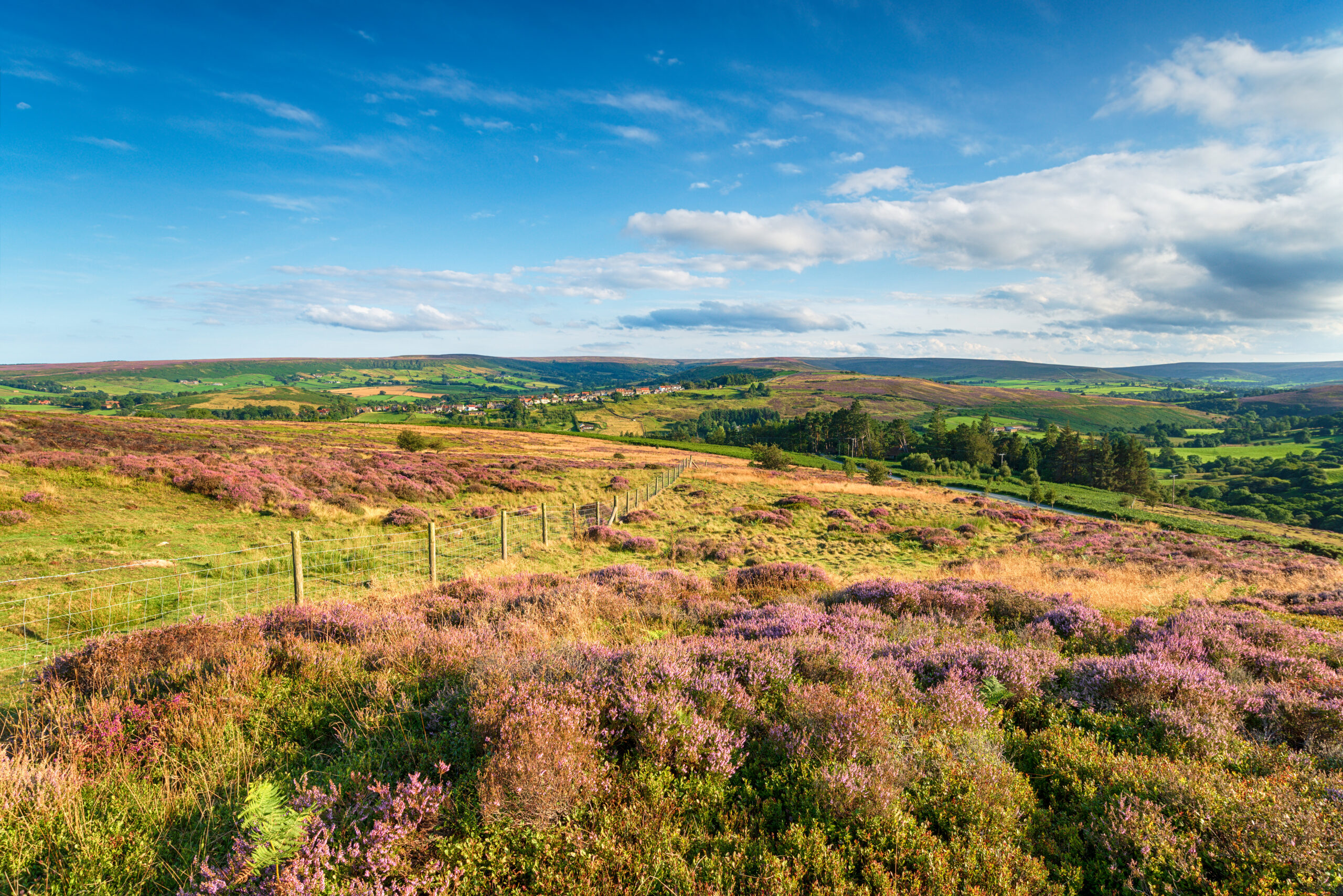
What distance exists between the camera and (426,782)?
369cm

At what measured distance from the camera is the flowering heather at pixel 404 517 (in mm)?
20625

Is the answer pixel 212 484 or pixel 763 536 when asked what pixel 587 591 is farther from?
pixel 212 484

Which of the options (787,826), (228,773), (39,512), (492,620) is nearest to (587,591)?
(492,620)

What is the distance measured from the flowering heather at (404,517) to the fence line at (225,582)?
122cm

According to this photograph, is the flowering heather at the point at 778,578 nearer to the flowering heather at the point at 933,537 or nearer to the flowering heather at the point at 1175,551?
the flowering heather at the point at 933,537

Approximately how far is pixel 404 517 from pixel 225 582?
28.3ft

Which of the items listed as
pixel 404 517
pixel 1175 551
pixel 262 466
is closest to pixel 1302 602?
pixel 1175 551

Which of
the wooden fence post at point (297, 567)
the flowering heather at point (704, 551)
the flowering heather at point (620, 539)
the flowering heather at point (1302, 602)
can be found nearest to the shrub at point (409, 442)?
the flowering heather at point (620, 539)

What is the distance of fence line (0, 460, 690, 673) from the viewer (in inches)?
360

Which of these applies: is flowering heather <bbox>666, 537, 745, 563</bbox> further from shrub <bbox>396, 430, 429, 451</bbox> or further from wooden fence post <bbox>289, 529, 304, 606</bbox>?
shrub <bbox>396, 430, 429, 451</bbox>

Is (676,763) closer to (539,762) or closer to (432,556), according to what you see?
(539,762)

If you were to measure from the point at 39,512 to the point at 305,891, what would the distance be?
68.4 feet

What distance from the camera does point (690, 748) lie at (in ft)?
14.2

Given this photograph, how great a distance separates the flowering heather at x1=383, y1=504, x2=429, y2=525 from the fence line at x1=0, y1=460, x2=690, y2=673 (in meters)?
1.22
